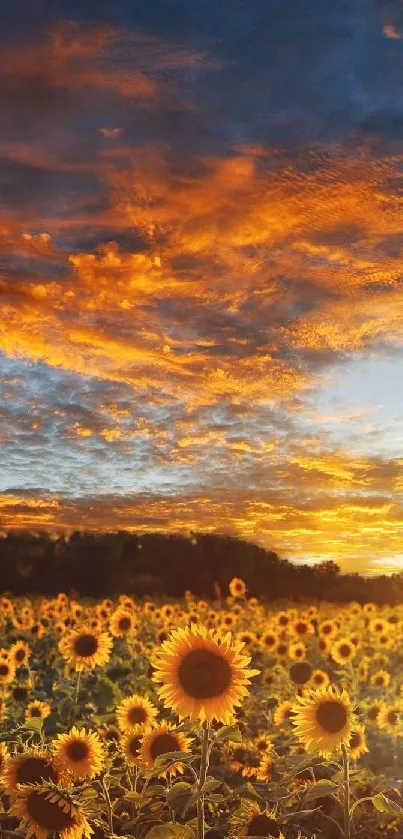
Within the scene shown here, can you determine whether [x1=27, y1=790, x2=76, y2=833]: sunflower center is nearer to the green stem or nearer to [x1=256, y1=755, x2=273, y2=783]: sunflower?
the green stem

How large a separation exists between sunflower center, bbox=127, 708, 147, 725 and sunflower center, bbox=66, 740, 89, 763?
3.69ft

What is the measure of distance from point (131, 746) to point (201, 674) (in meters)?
2.24

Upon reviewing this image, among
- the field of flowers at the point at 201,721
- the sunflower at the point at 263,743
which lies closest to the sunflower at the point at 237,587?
the field of flowers at the point at 201,721

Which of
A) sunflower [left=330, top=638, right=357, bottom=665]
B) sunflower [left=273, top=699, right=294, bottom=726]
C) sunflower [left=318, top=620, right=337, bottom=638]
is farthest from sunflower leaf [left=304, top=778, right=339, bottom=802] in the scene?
sunflower [left=318, top=620, right=337, bottom=638]

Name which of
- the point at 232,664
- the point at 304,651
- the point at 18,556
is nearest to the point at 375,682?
the point at 304,651

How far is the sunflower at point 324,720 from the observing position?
614 centimetres

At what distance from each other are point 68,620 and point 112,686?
335 cm

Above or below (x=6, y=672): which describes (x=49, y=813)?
above

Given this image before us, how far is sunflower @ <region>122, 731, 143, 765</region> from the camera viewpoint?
696cm

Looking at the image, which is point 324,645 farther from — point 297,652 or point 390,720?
point 390,720

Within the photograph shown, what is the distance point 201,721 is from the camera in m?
4.93

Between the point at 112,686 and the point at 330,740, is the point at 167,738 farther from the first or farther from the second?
the point at 112,686

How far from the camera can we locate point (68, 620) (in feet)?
52.4

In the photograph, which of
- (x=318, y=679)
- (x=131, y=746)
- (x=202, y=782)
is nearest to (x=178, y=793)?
(x=202, y=782)
